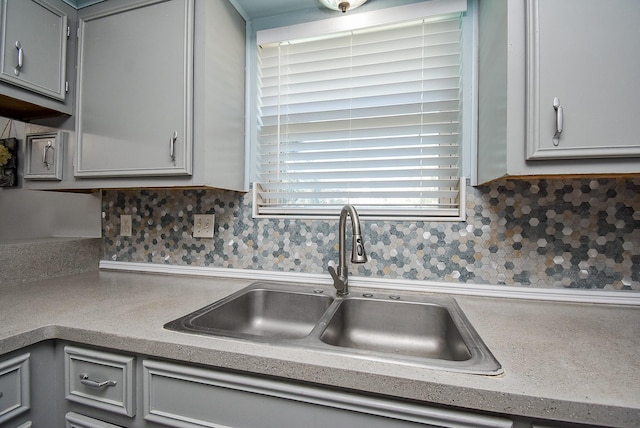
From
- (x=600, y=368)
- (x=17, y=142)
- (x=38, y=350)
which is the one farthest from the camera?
(x=17, y=142)

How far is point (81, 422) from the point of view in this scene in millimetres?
803

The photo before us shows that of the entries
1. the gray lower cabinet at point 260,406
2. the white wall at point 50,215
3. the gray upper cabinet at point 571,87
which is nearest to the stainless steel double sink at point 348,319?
the gray lower cabinet at point 260,406

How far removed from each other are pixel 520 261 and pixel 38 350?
5.26ft

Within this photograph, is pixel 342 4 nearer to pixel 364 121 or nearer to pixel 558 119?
pixel 364 121

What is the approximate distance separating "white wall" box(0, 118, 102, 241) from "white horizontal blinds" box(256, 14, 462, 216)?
0.99m

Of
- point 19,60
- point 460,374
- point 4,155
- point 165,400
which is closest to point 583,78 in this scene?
point 460,374

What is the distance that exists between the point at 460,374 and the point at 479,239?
67cm

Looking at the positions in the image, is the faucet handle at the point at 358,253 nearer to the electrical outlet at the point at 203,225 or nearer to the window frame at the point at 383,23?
the window frame at the point at 383,23

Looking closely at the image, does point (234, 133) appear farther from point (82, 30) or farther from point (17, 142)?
point (17, 142)

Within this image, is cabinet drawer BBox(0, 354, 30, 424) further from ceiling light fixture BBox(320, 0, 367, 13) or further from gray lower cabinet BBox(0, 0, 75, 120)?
ceiling light fixture BBox(320, 0, 367, 13)

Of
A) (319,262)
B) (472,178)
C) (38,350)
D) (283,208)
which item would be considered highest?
(472,178)

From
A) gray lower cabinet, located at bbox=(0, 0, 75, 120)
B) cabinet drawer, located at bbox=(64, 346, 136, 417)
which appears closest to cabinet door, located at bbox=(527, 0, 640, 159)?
cabinet drawer, located at bbox=(64, 346, 136, 417)

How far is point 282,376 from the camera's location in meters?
0.64

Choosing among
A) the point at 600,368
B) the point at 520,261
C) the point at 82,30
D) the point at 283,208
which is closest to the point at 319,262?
the point at 283,208
